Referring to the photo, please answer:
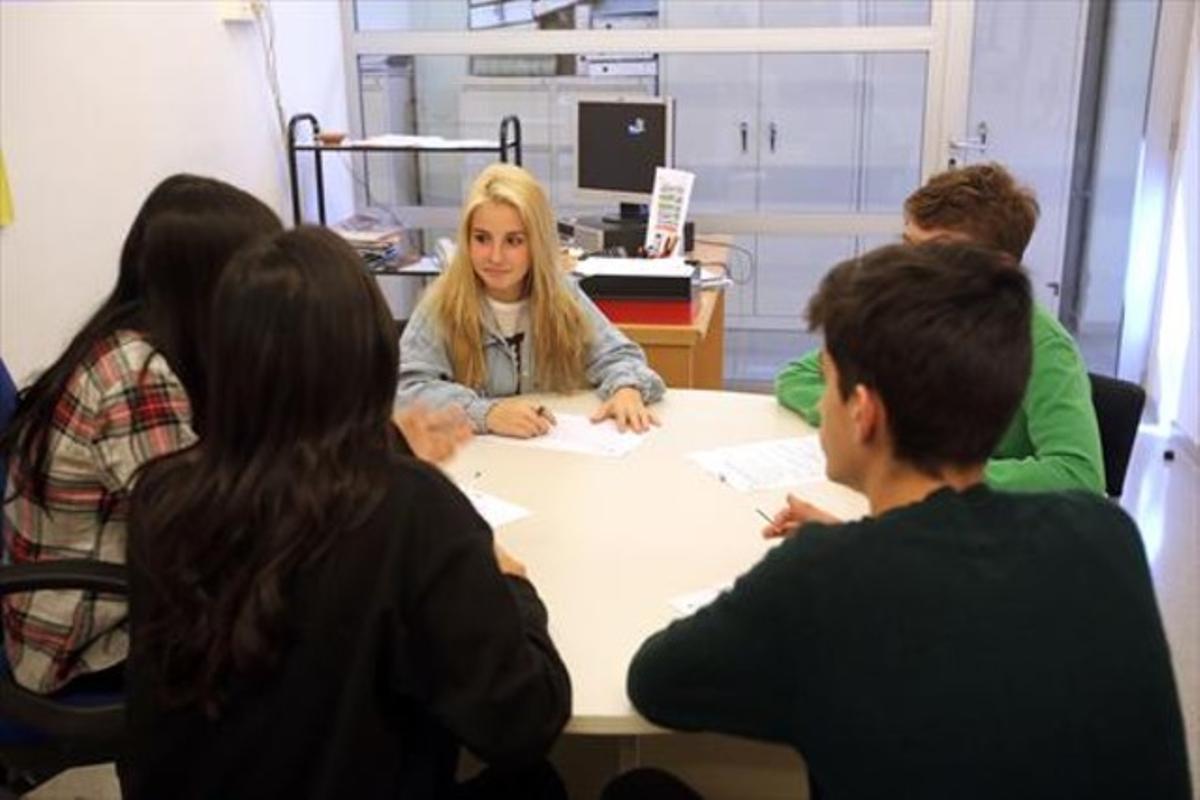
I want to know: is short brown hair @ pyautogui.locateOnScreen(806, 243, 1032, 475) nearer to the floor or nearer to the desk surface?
the desk surface

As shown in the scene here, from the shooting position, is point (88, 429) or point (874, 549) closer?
point (874, 549)

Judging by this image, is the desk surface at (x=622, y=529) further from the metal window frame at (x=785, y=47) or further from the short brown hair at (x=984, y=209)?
the metal window frame at (x=785, y=47)

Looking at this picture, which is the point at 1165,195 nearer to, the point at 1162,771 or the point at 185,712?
the point at 1162,771

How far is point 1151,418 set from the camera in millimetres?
4266

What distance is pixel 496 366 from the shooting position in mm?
2338

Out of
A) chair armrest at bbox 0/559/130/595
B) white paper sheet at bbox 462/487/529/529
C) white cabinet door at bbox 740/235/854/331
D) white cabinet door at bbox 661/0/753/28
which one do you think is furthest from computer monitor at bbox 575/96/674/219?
chair armrest at bbox 0/559/130/595

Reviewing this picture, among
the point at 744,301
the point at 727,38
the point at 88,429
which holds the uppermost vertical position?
the point at 727,38

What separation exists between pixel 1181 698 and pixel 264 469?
72.9 inches

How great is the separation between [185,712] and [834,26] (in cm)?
382

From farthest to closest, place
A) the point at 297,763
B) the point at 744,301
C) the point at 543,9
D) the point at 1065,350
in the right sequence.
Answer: the point at 744,301
the point at 543,9
the point at 1065,350
the point at 297,763

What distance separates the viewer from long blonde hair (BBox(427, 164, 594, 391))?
2.28m

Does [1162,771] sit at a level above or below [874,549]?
below

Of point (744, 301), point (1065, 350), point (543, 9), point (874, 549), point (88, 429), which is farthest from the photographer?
point (744, 301)

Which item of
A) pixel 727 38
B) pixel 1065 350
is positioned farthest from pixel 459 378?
pixel 727 38
